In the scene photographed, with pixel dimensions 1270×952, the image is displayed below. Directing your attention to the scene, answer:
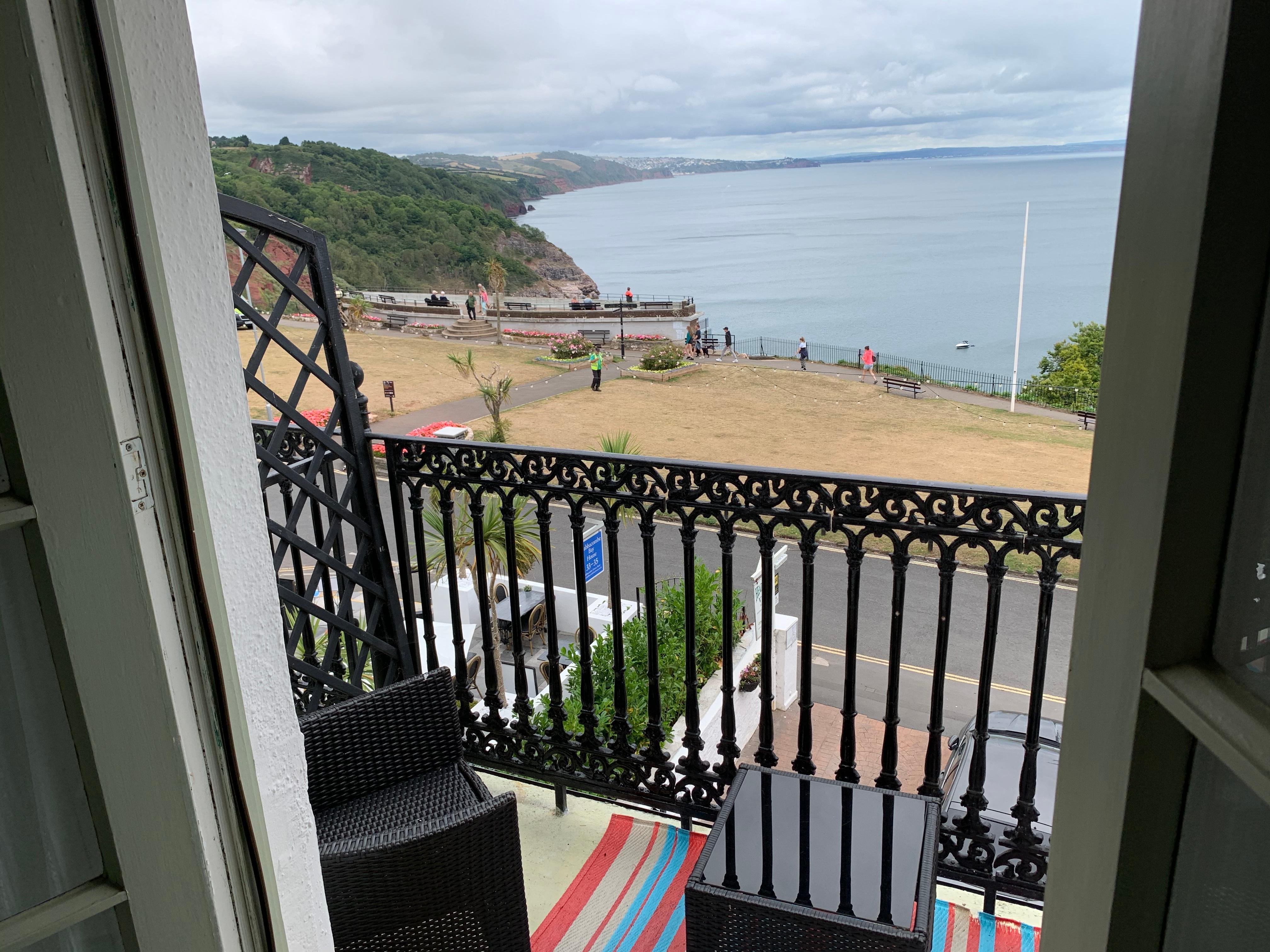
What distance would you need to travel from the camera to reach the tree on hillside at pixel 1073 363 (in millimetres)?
33125

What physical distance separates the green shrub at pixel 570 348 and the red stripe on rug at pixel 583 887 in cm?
3366

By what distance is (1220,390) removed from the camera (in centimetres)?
36

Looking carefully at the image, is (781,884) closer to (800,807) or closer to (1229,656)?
(800,807)

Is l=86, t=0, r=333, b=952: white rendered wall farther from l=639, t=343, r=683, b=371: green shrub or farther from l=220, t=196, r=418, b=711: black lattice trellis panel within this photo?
l=639, t=343, r=683, b=371: green shrub

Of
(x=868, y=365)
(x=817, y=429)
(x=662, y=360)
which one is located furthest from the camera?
(x=868, y=365)

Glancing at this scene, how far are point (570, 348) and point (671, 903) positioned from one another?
35757mm

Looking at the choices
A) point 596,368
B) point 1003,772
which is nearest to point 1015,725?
point 1003,772

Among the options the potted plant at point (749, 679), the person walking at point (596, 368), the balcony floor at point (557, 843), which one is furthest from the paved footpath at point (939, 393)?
the balcony floor at point (557, 843)

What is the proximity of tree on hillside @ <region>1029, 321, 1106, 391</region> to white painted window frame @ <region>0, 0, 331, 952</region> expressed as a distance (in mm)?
36058

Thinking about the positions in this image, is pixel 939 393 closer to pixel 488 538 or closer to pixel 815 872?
pixel 488 538

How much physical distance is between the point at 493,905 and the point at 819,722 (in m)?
8.06

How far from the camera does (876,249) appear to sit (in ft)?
249

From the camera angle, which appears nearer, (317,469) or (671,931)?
(671,931)

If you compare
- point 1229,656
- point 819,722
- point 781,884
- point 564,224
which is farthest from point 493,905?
point 564,224
